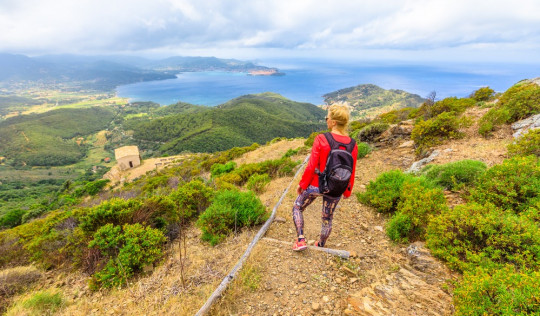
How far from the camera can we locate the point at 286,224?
412 centimetres

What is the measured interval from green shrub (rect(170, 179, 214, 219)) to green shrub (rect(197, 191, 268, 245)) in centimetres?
120

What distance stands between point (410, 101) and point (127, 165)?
99037 millimetres

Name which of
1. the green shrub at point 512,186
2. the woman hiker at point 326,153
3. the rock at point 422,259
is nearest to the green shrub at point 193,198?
the woman hiker at point 326,153

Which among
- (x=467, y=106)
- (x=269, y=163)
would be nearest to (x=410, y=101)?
(x=467, y=106)

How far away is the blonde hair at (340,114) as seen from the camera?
250 cm

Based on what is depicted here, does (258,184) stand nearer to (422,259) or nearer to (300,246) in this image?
(300,246)

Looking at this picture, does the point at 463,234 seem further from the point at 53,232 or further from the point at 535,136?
the point at 53,232

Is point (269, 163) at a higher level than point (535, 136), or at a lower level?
lower

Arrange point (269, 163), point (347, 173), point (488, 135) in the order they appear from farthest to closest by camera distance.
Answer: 1. point (269, 163)
2. point (488, 135)
3. point (347, 173)

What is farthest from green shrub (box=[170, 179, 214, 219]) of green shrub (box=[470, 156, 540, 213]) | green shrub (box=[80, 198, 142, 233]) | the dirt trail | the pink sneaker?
green shrub (box=[470, 156, 540, 213])

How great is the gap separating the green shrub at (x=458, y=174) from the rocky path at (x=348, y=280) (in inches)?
64.8

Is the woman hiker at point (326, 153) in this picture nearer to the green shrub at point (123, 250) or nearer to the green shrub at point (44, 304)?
the green shrub at point (123, 250)

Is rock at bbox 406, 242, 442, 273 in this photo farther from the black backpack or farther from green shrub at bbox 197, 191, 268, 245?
green shrub at bbox 197, 191, 268, 245

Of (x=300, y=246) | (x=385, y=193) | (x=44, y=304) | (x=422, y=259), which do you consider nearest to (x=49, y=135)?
(x=44, y=304)
